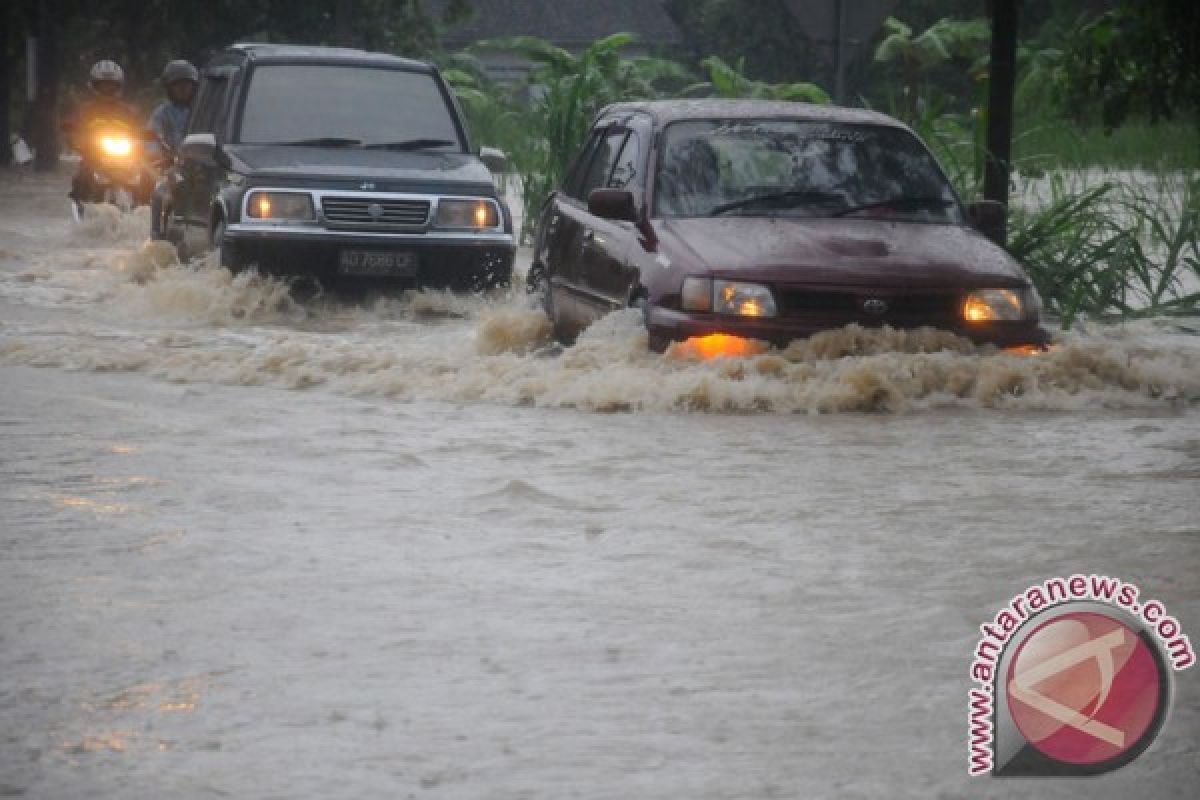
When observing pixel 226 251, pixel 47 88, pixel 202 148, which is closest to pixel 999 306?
pixel 226 251

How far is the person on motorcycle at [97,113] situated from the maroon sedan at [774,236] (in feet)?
37.7

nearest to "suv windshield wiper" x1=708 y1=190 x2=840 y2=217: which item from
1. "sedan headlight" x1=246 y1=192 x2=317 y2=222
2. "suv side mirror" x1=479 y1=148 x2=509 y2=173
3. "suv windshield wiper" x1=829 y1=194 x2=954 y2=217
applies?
"suv windshield wiper" x1=829 y1=194 x2=954 y2=217

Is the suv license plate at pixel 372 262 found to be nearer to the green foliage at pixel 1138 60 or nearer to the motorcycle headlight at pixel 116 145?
the green foliage at pixel 1138 60

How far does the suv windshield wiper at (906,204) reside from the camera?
41.8 feet

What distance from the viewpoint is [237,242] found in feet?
53.5


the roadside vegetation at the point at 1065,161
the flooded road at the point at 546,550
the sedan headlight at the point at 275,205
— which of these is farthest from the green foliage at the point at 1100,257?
the sedan headlight at the point at 275,205

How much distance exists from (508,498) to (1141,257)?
9135mm

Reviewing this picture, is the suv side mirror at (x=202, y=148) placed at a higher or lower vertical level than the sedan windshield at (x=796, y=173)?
lower

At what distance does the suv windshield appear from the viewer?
683 inches

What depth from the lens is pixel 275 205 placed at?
1623 cm

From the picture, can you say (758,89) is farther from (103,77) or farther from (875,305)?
(875,305)

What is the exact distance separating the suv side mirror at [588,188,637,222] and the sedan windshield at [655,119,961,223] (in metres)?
0.22

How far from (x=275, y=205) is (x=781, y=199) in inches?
183

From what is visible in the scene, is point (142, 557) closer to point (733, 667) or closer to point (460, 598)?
point (460, 598)
